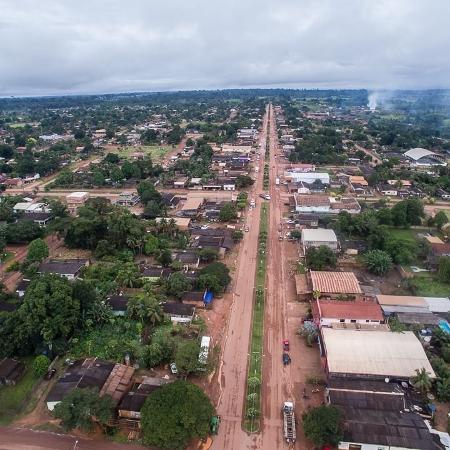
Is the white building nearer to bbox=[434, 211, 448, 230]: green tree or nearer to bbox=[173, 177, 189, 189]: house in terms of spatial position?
bbox=[173, 177, 189, 189]: house

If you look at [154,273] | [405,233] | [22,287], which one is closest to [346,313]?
[154,273]

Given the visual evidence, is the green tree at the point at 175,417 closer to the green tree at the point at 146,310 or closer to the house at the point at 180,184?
the green tree at the point at 146,310

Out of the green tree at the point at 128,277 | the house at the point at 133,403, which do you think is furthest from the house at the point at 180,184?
the house at the point at 133,403

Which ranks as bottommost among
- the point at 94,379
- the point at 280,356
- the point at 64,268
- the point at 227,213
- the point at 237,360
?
the point at 280,356

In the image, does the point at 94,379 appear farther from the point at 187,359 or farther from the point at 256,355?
the point at 256,355

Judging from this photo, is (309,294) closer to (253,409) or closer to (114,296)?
(253,409)

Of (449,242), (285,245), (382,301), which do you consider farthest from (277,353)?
(449,242)
